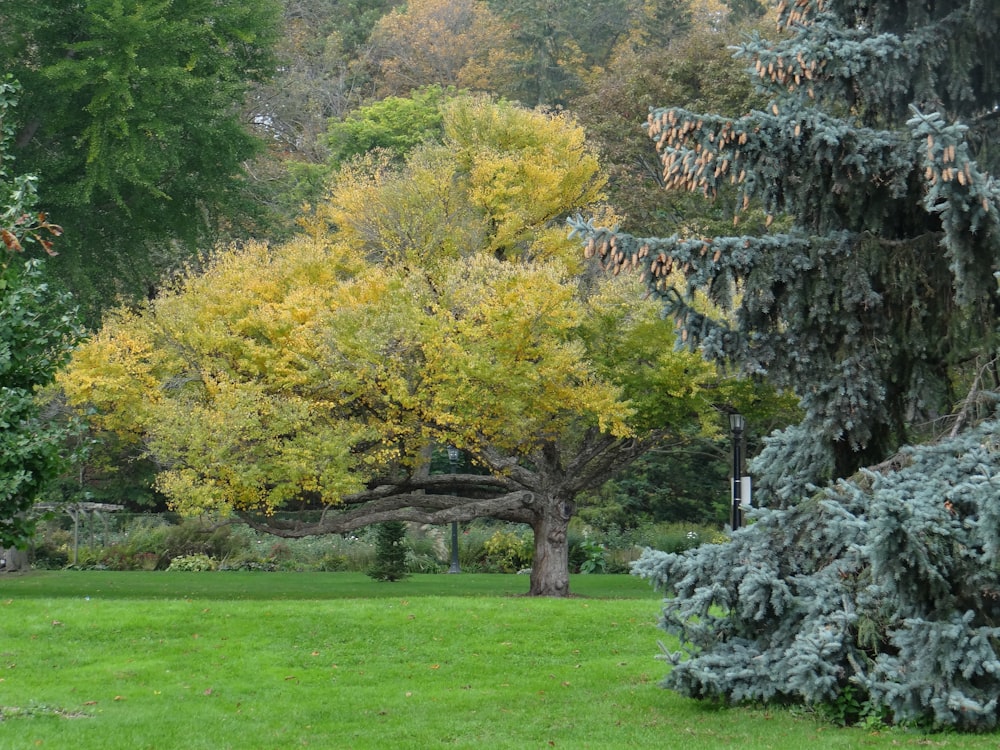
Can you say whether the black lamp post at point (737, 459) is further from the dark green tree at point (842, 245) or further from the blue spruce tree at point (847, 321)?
the dark green tree at point (842, 245)

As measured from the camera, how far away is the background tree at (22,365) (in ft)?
28.1

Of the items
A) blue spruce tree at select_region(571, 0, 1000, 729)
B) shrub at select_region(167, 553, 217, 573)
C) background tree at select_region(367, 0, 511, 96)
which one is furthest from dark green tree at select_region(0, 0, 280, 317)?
background tree at select_region(367, 0, 511, 96)

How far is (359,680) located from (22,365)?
4.98 meters

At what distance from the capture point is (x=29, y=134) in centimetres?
2086

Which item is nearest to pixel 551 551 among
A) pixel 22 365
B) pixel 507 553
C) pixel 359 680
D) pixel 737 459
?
pixel 737 459

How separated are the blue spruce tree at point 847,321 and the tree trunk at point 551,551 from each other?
1141 cm

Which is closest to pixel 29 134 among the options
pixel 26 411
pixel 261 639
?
pixel 261 639

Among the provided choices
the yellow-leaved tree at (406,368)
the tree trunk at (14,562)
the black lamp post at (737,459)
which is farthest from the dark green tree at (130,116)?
the black lamp post at (737,459)

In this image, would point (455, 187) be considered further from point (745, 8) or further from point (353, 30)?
point (353, 30)

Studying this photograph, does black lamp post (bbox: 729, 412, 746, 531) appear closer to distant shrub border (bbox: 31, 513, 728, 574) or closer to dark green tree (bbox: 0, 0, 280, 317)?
distant shrub border (bbox: 31, 513, 728, 574)

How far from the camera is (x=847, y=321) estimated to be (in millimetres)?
8844

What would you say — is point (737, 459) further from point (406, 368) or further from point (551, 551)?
point (406, 368)

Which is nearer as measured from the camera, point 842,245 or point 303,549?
point 842,245

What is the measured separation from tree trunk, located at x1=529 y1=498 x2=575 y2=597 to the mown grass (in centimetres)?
293
